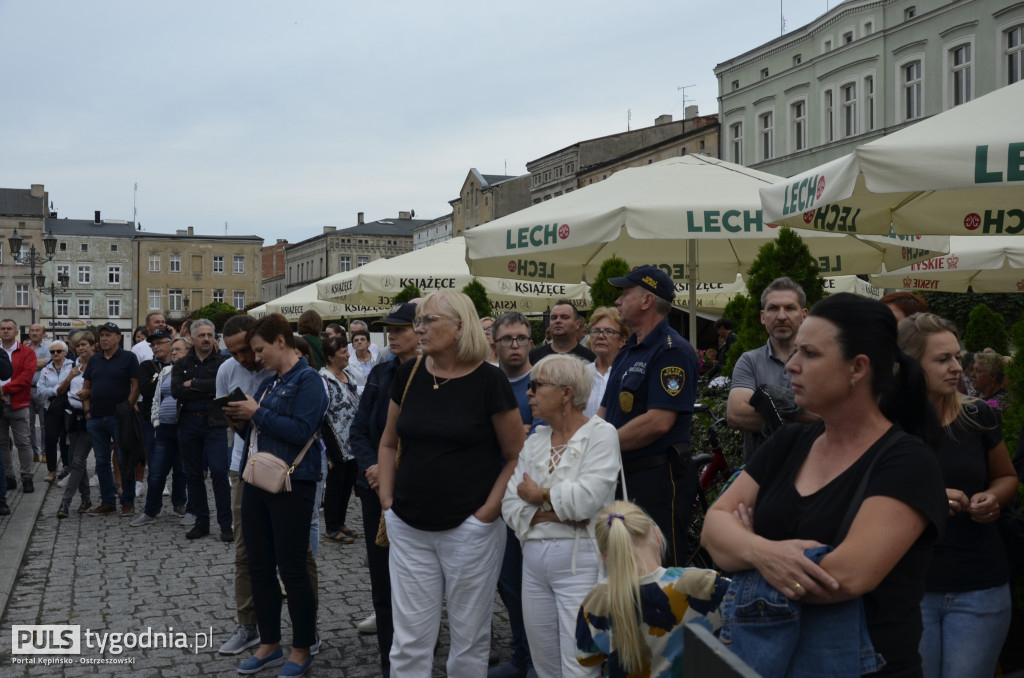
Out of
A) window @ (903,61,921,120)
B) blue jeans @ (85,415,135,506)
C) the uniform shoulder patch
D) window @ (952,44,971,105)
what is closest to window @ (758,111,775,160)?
window @ (903,61,921,120)

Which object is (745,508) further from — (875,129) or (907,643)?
(875,129)

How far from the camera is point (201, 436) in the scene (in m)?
9.82

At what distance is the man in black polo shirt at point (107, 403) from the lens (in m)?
11.2

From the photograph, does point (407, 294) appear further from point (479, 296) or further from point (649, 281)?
point (649, 281)

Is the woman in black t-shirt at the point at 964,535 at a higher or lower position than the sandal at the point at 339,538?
higher

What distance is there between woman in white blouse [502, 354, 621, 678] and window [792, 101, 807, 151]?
108 feet

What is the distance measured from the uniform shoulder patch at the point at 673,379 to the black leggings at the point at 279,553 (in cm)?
234


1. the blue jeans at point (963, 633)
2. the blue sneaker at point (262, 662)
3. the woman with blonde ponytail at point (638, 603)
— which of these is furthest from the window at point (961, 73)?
the woman with blonde ponytail at point (638, 603)

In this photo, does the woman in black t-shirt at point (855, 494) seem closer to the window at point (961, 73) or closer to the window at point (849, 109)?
the window at point (961, 73)

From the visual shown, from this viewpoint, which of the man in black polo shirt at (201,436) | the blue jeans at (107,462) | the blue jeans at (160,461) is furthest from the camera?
the blue jeans at (107,462)

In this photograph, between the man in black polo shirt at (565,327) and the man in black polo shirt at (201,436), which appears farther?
the man in black polo shirt at (201,436)

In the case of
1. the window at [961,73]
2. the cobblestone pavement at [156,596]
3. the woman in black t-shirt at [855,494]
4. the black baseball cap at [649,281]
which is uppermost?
the window at [961,73]

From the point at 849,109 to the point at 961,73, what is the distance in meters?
5.01

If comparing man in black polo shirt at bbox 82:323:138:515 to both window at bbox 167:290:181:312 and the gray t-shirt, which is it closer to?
the gray t-shirt
